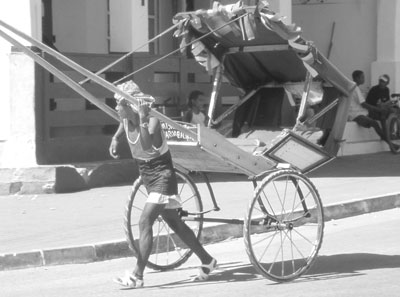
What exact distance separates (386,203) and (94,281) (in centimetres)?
589

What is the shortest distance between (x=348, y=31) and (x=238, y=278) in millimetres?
13719

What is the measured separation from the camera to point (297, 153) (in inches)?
364

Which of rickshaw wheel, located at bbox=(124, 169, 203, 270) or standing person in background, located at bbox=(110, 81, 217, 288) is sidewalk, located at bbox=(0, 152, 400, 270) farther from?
standing person in background, located at bbox=(110, 81, 217, 288)

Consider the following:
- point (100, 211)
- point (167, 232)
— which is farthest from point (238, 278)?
point (100, 211)

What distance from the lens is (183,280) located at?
887 cm

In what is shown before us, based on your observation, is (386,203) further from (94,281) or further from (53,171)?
(94,281)

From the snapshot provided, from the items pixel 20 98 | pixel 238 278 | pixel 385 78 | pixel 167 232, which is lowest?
pixel 238 278

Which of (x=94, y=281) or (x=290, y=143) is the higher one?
(x=290, y=143)

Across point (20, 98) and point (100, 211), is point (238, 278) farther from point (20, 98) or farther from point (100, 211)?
point (20, 98)

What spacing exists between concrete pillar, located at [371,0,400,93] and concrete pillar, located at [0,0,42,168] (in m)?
9.26

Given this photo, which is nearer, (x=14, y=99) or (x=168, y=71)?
(x=14, y=99)

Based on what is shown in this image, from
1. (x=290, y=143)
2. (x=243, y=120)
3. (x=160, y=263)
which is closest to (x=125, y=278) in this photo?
(x=160, y=263)

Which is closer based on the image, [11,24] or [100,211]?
[100,211]

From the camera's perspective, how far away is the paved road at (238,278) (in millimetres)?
8289
